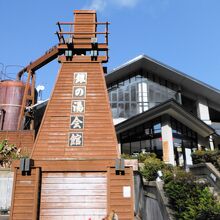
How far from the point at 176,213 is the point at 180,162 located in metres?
11.5

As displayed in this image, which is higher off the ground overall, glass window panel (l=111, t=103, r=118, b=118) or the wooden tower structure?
glass window panel (l=111, t=103, r=118, b=118)

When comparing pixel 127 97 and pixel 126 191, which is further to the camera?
pixel 127 97

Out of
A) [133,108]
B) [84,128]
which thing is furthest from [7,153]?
[133,108]

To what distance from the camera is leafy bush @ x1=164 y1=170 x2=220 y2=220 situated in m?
9.20

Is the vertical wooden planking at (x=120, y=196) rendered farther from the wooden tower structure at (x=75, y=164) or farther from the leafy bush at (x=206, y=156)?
the leafy bush at (x=206, y=156)

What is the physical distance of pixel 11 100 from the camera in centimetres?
2370

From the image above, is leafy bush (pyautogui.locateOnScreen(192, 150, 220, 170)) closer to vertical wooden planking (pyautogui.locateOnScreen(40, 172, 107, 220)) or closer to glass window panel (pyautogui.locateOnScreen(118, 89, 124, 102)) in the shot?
vertical wooden planking (pyautogui.locateOnScreen(40, 172, 107, 220))

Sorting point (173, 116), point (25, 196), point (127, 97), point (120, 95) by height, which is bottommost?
point (25, 196)

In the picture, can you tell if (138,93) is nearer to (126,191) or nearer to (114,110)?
(114,110)

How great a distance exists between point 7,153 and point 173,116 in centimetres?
1256

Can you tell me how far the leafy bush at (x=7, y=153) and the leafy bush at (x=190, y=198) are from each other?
34.2 ft

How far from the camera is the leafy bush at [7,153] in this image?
17.1 meters

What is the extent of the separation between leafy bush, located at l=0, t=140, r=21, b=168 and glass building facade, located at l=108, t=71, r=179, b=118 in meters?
9.38

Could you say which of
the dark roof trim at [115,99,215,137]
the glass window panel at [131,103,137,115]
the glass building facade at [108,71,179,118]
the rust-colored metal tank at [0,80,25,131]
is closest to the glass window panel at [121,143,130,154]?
the dark roof trim at [115,99,215,137]
